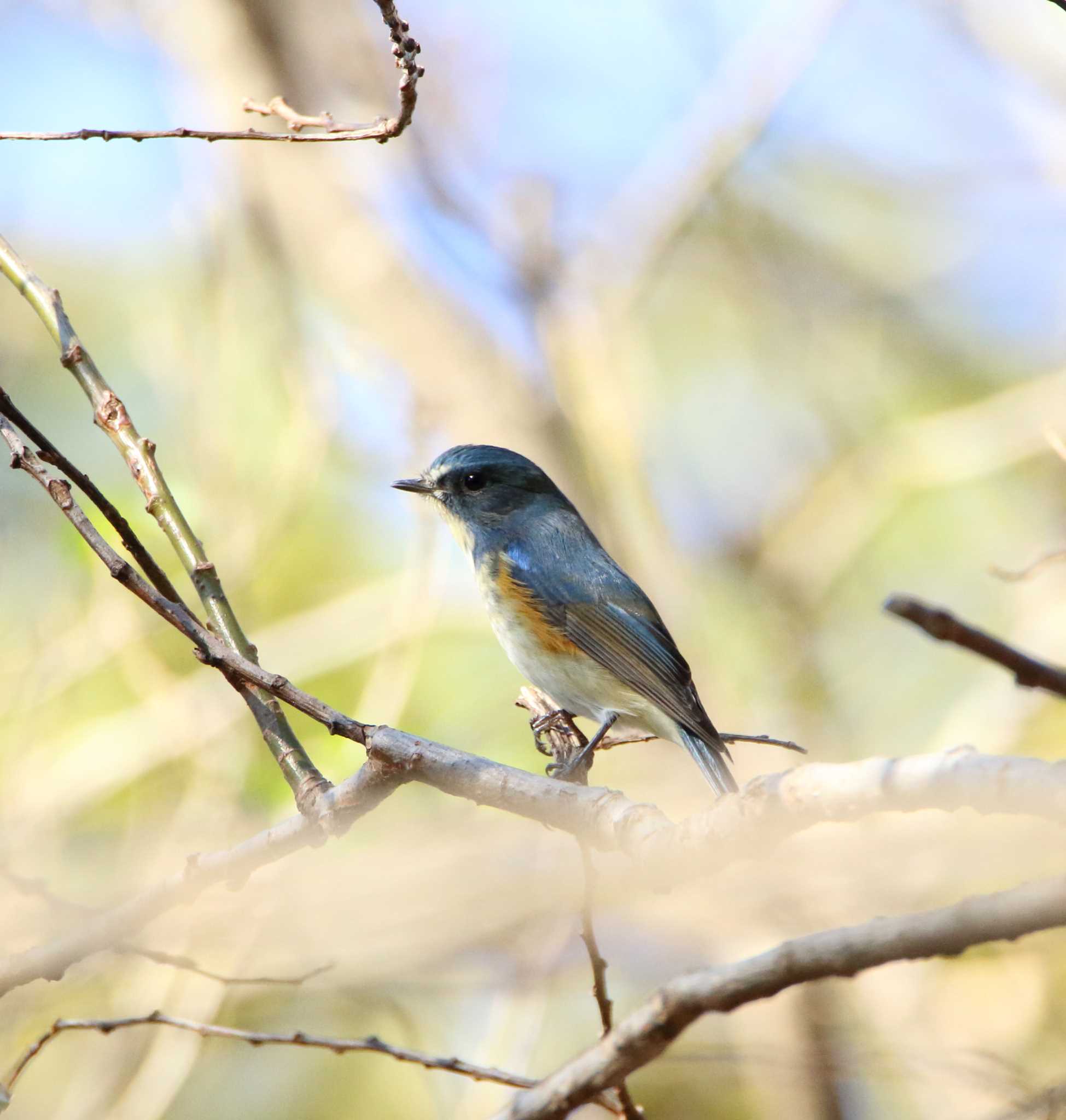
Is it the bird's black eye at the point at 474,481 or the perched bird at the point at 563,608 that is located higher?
the bird's black eye at the point at 474,481

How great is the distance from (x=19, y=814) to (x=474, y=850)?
292 cm

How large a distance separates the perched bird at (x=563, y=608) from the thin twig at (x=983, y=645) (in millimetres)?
2250

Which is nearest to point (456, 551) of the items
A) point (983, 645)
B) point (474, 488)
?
point (474, 488)

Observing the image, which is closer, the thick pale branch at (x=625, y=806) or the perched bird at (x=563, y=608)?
the thick pale branch at (x=625, y=806)

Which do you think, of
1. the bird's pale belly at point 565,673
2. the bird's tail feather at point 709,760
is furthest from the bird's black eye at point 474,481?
the bird's tail feather at point 709,760

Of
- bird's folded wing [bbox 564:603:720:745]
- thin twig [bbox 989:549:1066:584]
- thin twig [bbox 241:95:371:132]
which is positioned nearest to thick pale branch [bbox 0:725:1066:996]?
thin twig [bbox 989:549:1066:584]

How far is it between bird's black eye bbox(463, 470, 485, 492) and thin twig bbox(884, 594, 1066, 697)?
3.41 m

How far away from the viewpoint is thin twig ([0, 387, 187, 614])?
6.45ft

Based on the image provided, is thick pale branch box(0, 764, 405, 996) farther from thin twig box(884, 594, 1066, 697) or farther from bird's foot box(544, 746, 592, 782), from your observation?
thin twig box(884, 594, 1066, 697)

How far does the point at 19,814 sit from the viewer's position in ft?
13.0

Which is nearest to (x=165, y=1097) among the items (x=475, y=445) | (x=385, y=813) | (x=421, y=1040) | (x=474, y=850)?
(x=421, y=1040)

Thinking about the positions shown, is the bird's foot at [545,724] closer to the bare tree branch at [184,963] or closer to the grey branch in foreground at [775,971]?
the bare tree branch at [184,963]

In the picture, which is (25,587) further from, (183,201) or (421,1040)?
(421,1040)

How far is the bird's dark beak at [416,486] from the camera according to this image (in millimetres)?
4215
